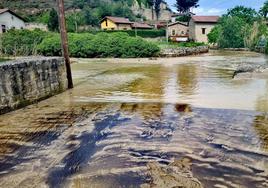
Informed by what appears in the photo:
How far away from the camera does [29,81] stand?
967 centimetres

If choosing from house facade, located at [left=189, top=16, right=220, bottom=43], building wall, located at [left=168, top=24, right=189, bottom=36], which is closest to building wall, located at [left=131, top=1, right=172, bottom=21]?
building wall, located at [left=168, top=24, right=189, bottom=36]

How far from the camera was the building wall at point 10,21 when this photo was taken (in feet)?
145

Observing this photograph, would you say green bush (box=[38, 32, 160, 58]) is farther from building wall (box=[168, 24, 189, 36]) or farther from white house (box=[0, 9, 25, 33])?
building wall (box=[168, 24, 189, 36])

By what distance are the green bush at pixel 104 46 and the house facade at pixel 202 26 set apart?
26.5 m

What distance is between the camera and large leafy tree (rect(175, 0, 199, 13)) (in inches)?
3095

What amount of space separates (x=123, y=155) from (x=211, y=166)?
58.4 inches

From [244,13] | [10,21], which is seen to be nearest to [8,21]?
[10,21]

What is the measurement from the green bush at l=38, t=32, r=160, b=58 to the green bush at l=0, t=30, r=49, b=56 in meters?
1.26

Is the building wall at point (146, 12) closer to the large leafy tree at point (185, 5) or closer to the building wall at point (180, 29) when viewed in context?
the large leafy tree at point (185, 5)

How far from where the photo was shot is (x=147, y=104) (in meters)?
9.36

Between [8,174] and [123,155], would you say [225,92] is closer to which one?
[123,155]

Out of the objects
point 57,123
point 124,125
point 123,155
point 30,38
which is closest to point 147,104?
point 124,125

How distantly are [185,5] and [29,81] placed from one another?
7495 cm

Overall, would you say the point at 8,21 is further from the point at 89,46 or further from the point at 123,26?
the point at 89,46
